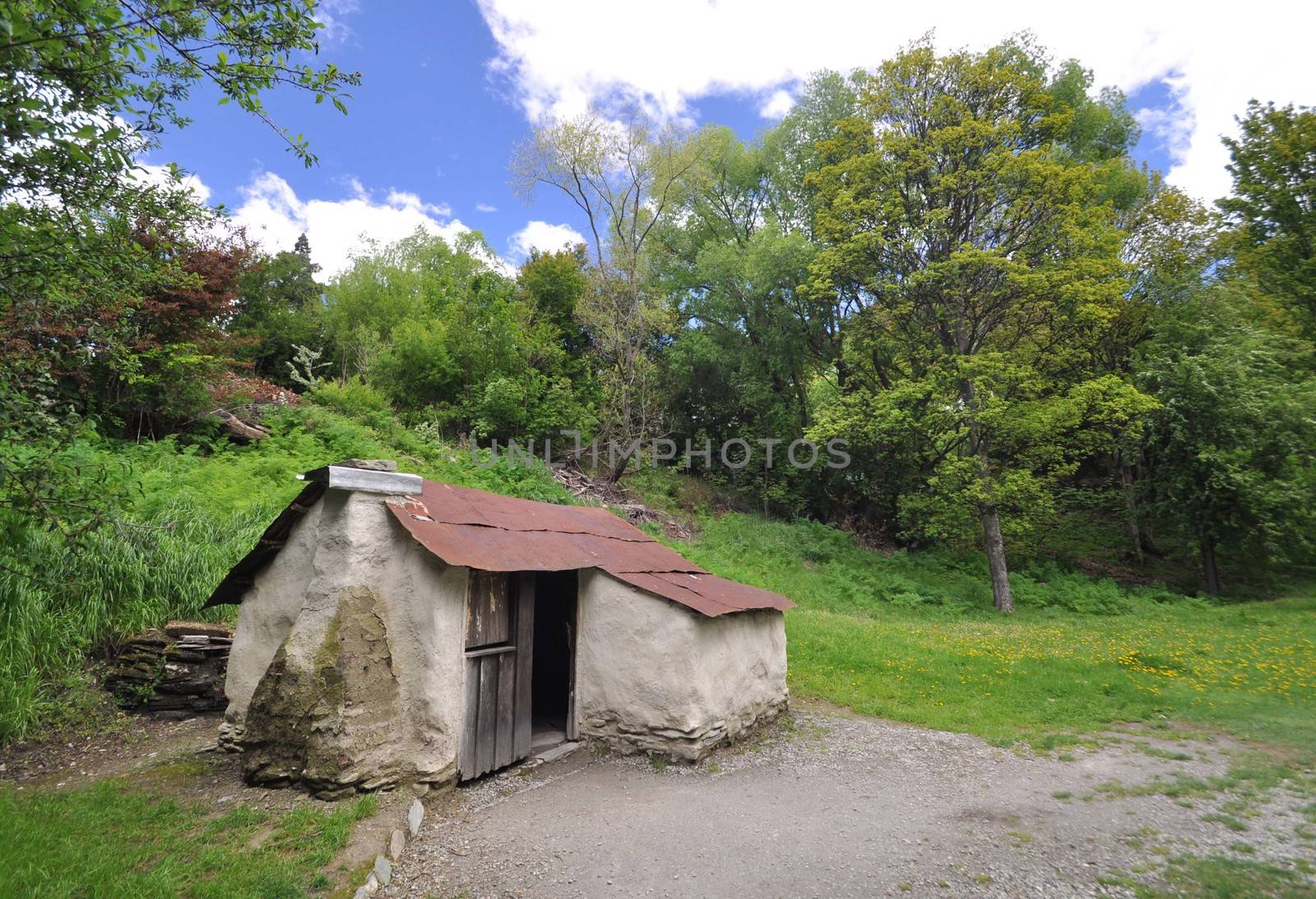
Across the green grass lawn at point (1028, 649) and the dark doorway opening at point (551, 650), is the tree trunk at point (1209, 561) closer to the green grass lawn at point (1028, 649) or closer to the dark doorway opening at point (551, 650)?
the green grass lawn at point (1028, 649)

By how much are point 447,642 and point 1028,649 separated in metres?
9.87

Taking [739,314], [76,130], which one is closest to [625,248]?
[739,314]

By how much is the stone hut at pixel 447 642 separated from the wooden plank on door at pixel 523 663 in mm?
20

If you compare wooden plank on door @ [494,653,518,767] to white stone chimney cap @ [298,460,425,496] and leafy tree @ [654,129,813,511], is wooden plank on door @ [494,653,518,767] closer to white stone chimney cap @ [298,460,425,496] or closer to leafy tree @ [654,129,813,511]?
white stone chimney cap @ [298,460,425,496]

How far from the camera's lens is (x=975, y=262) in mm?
15969

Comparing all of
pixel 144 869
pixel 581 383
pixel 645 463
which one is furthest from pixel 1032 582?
pixel 144 869

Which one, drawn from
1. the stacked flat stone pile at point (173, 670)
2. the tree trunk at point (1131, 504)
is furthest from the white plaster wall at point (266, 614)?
the tree trunk at point (1131, 504)

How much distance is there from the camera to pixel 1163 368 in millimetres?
17578

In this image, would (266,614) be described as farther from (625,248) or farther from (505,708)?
(625,248)

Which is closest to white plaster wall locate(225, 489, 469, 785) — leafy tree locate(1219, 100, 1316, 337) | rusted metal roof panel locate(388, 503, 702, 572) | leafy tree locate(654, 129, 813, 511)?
rusted metal roof panel locate(388, 503, 702, 572)

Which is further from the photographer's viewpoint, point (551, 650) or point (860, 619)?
point (860, 619)

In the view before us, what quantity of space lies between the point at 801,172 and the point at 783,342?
267 inches

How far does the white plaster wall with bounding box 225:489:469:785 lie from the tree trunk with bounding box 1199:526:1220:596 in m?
20.1

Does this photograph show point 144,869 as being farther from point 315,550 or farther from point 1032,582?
point 1032,582
